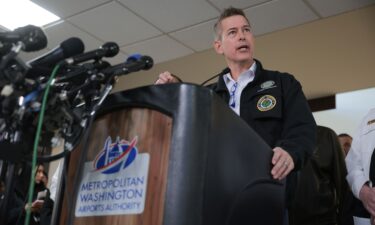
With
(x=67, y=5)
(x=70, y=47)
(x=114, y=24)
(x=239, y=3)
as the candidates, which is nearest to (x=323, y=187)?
(x=239, y=3)

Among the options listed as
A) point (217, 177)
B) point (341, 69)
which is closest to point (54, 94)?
point (217, 177)

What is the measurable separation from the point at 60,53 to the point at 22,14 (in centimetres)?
287

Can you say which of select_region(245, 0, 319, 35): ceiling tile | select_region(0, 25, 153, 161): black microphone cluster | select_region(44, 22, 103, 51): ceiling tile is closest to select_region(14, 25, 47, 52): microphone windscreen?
select_region(0, 25, 153, 161): black microphone cluster

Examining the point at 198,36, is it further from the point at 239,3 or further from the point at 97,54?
the point at 97,54

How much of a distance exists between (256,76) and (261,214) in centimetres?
54

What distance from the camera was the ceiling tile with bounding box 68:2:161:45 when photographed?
10.6ft

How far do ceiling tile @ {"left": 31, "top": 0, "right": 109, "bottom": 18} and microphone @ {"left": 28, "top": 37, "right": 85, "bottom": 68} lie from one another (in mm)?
2468

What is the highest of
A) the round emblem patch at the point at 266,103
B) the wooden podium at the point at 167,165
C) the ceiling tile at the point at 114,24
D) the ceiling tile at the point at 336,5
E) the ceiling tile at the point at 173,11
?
the ceiling tile at the point at 336,5

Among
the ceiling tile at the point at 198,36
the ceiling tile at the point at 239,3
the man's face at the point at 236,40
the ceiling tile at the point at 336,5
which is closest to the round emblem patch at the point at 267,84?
the man's face at the point at 236,40

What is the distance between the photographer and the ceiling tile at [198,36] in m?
3.39

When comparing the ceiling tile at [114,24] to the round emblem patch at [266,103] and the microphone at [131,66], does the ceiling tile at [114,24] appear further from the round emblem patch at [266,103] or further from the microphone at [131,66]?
the microphone at [131,66]

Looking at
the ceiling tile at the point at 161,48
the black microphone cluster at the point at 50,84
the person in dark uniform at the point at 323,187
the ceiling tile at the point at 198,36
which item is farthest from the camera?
the ceiling tile at the point at 161,48

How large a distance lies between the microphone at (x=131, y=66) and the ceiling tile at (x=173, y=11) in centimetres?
230

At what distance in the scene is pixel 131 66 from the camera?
0.82 meters
